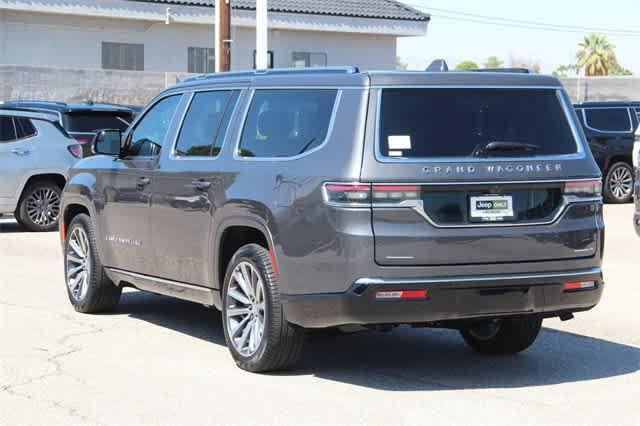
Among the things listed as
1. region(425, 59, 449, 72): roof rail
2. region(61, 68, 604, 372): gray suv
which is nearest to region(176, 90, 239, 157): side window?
region(61, 68, 604, 372): gray suv

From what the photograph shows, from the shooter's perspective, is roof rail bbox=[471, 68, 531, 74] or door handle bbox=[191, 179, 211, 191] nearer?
roof rail bbox=[471, 68, 531, 74]

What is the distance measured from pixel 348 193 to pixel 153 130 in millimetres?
2891

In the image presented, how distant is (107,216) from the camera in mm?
10125

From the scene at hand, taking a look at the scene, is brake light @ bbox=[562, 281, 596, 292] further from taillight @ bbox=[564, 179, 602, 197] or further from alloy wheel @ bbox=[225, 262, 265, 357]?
alloy wheel @ bbox=[225, 262, 265, 357]

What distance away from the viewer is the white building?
133ft

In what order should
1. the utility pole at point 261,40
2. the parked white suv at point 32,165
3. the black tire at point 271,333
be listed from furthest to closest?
the utility pole at point 261,40 < the parked white suv at point 32,165 < the black tire at point 271,333

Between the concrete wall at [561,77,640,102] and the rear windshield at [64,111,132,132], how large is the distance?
84.3 feet

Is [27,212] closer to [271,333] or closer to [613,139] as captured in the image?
[613,139]

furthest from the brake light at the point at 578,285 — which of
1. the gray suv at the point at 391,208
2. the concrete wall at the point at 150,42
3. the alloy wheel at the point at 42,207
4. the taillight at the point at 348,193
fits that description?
the concrete wall at the point at 150,42

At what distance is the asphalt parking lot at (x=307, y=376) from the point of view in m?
6.93

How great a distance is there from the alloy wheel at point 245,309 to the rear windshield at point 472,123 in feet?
4.21

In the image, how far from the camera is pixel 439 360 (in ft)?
28.3

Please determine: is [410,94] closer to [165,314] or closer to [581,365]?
[581,365]

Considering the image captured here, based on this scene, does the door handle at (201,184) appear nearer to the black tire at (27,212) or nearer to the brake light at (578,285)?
the brake light at (578,285)
